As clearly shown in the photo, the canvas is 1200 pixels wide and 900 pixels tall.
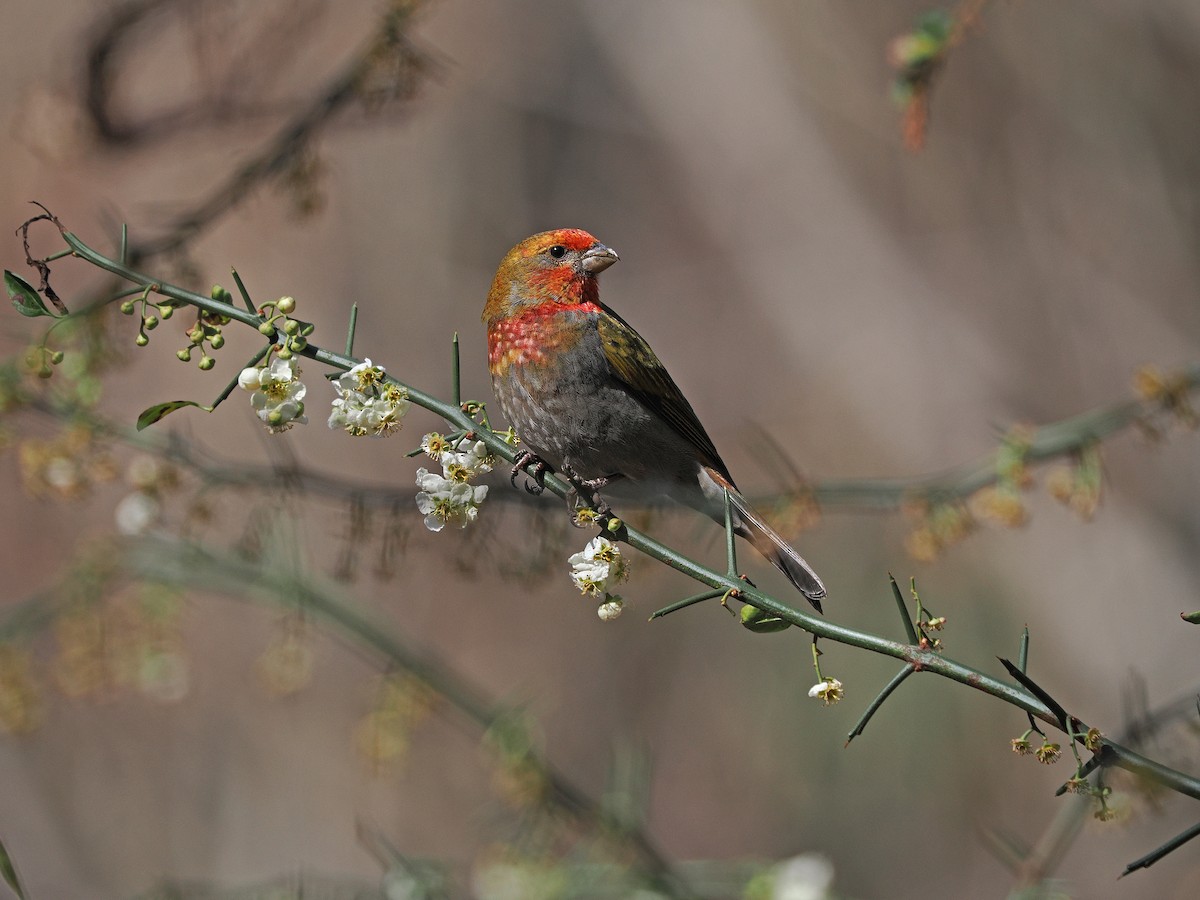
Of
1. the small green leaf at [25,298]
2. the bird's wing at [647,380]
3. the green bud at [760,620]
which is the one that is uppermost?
the bird's wing at [647,380]

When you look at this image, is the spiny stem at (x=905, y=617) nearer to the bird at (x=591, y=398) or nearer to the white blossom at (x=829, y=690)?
the white blossom at (x=829, y=690)

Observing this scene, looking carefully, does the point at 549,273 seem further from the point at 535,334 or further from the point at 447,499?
the point at 447,499

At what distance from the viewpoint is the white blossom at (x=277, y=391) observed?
2127mm

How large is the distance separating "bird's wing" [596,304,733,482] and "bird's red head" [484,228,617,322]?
21cm

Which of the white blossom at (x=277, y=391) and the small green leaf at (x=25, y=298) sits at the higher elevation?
the small green leaf at (x=25, y=298)

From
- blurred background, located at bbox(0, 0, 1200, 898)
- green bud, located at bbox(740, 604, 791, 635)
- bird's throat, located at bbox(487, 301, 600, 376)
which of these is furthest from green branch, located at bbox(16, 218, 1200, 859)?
blurred background, located at bbox(0, 0, 1200, 898)

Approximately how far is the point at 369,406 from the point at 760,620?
2.86 ft

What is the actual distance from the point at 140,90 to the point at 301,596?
22.8ft

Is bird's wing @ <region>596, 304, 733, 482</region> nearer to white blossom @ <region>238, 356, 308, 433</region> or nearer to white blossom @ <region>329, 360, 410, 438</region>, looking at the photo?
white blossom @ <region>329, 360, 410, 438</region>

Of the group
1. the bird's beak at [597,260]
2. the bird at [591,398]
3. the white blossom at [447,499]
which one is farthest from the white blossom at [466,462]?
the bird's beak at [597,260]

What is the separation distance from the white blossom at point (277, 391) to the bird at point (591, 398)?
59.0 inches

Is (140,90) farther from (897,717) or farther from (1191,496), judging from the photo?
(1191,496)

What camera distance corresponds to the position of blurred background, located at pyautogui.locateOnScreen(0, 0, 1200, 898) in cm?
693

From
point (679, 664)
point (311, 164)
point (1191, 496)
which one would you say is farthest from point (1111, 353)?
point (311, 164)
